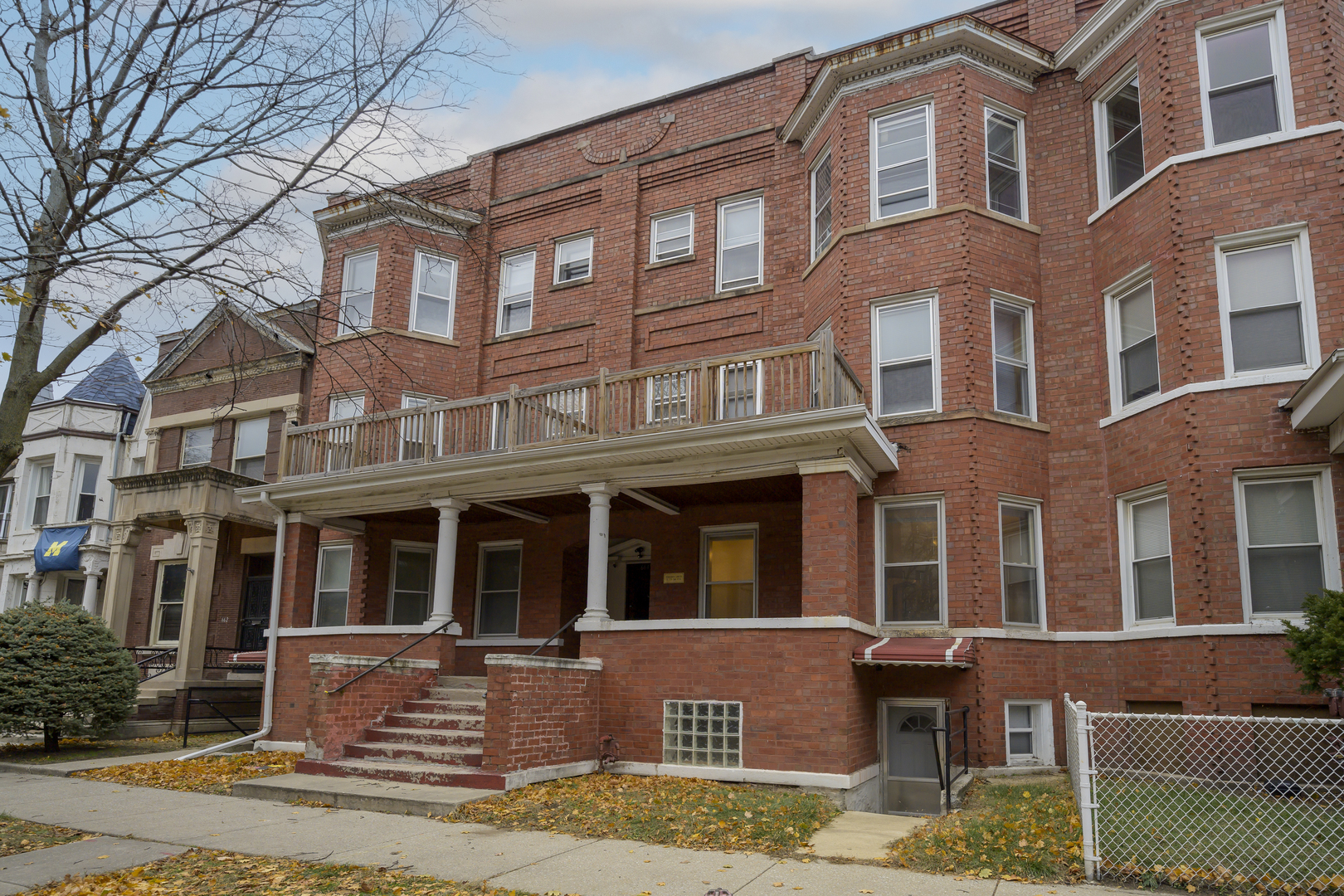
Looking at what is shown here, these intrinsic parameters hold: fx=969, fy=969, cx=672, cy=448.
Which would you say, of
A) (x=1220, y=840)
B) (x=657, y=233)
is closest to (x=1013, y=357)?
(x=657, y=233)

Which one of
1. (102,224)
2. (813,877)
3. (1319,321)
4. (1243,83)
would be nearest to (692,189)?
(1243,83)

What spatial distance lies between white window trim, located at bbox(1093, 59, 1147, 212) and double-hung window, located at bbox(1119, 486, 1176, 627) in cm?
421

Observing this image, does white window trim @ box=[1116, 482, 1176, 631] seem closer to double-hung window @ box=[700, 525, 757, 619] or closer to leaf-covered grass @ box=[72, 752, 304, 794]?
double-hung window @ box=[700, 525, 757, 619]

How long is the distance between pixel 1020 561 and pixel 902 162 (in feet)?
19.9

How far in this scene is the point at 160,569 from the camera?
2261cm

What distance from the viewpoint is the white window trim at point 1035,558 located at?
42.2 ft

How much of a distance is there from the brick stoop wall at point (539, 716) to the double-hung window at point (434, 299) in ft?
30.3

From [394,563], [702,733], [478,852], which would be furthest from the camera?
[394,563]

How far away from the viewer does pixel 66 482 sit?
26281 mm

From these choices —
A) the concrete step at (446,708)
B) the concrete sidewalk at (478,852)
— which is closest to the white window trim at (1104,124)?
the concrete sidewalk at (478,852)

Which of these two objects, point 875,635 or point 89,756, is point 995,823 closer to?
point 875,635

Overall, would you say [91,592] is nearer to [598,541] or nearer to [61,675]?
[61,675]

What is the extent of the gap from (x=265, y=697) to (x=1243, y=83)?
16686 millimetres

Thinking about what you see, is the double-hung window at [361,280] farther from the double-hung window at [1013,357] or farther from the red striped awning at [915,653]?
the red striped awning at [915,653]
